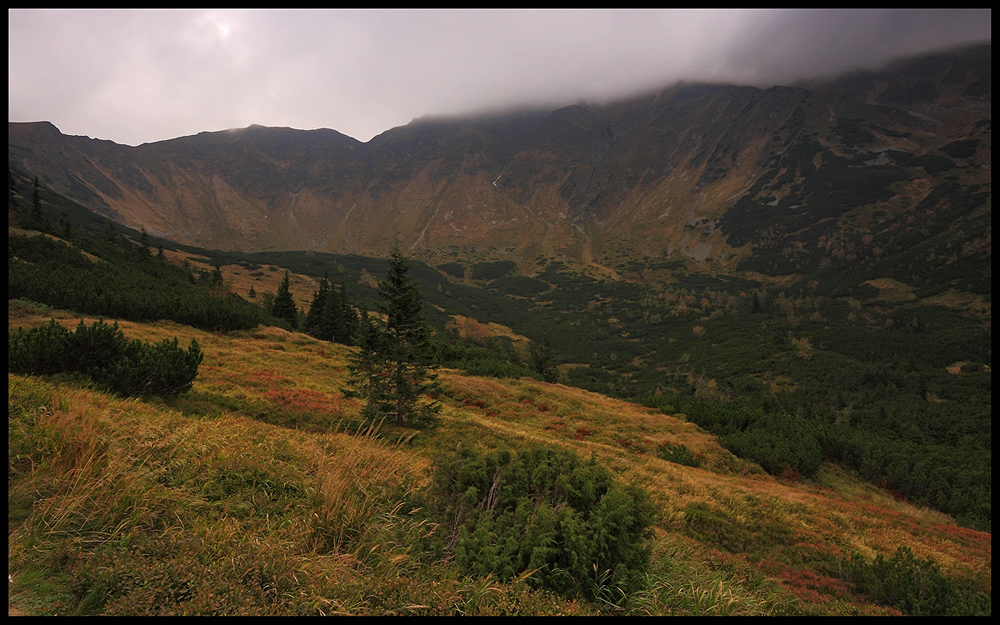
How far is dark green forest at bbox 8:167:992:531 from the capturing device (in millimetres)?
23891

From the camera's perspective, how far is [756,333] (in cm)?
8294

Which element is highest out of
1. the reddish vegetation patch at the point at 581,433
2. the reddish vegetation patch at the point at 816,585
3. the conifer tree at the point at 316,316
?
the conifer tree at the point at 316,316

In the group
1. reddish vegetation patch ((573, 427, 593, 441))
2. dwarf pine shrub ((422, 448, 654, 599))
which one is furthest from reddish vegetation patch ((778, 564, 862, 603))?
reddish vegetation patch ((573, 427, 593, 441))

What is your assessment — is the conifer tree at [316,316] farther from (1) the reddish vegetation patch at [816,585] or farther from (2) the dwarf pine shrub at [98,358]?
(1) the reddish vegetation patch at [816,585]

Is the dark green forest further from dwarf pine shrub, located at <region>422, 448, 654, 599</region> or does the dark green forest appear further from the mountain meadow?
dwarf pine shrub, located at <region>422, 448, 654, 599</region>

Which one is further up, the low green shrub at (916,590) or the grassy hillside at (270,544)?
the grassy hillside at (270,544)

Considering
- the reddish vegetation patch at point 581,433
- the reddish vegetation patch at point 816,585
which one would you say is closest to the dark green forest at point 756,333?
the reddish vegetation patch at point 581,433

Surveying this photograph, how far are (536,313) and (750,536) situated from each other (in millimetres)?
128495

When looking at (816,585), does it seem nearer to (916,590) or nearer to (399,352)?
(916,590)

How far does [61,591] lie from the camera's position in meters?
2.57

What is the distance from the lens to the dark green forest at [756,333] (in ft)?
78.4

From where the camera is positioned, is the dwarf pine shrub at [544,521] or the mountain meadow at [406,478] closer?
the mountain meadow at [406,478]

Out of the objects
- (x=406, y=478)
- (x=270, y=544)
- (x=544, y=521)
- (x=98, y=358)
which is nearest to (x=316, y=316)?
(x=98, y=358)

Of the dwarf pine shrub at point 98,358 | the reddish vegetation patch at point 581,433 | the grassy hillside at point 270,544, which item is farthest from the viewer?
the reddish vegetation patch at point 581,433
